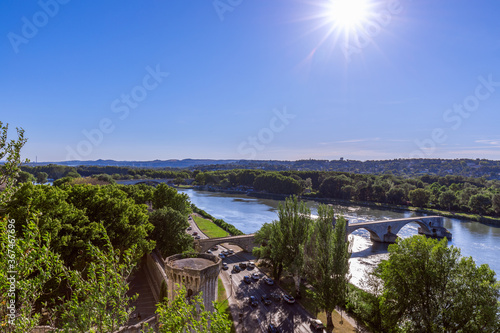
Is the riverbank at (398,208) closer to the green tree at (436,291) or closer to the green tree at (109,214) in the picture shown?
the green tree at (436,291)

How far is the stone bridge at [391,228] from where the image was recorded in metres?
45.3

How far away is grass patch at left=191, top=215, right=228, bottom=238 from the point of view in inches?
1757

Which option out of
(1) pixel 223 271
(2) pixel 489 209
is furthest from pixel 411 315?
(2) pixel 489 209

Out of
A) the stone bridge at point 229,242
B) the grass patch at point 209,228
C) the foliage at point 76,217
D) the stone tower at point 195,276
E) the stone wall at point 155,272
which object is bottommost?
the grass patch at point 209,228

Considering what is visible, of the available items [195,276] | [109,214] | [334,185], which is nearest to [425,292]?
[195,276]

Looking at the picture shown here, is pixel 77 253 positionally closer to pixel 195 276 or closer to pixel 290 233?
pixel 195 276

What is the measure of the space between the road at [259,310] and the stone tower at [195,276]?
7.23 metres

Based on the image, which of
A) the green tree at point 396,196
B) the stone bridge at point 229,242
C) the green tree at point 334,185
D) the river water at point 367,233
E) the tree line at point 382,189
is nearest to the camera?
the stone bridge at point 229,242

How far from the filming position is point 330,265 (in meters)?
19.8

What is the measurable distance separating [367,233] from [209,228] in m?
27.0

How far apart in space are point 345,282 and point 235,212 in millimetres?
49452

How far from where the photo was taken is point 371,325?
16734 mm

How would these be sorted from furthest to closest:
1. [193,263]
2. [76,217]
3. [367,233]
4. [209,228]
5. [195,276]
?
[367,233] → [209,228] → [76,217] → [193,263] → [195,276]

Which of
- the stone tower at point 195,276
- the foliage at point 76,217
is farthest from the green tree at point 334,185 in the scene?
the stone tower at point 195,276
